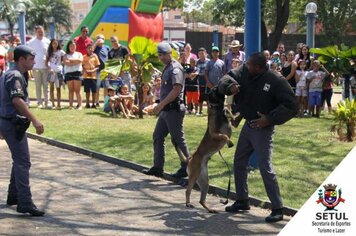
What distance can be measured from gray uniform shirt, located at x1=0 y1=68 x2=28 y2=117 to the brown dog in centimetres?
222

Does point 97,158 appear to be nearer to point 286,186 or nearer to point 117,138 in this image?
point 117,138

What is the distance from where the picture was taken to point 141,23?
2325 centimetres

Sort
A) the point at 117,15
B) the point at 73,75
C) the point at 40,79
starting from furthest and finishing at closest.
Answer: the point at 117,15 < the point at 40,79 < the point at 73,75

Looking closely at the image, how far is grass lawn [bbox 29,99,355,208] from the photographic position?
356 inches

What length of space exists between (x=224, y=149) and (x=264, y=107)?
4.58m

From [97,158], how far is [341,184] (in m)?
5.14

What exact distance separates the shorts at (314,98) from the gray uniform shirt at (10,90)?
37.2ft

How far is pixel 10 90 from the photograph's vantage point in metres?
7.14

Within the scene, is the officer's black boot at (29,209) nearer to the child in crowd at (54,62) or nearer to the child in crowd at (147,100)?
the child in crowd at (147,100)

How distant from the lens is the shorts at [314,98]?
17125 millimetres

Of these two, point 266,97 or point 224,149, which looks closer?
point 266,97

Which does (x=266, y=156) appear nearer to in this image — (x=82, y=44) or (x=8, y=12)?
(x=82, y=44)

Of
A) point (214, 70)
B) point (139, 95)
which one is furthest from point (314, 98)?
point (139, 95)

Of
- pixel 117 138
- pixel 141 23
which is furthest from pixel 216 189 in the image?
pixel 141 23
